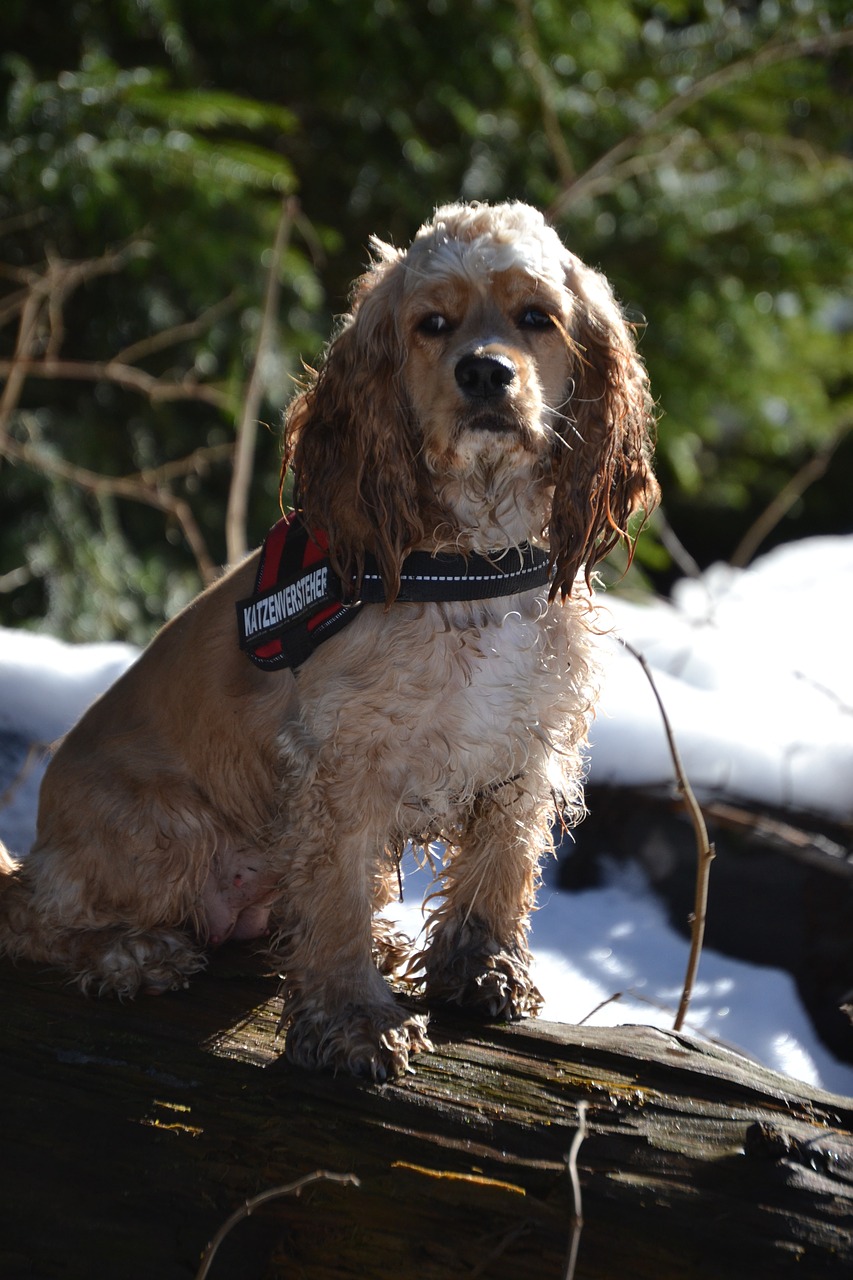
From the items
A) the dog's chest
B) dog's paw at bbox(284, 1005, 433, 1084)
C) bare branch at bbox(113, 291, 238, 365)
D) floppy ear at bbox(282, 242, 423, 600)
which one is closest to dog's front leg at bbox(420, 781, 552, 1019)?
the dog's chest

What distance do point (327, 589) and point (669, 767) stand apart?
1.80 meters

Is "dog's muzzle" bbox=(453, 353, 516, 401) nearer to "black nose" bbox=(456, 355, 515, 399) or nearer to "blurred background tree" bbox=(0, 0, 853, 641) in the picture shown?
"black nose" bbox=(456, 355, 515, 399)

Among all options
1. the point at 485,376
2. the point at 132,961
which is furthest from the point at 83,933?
the point at 485,376

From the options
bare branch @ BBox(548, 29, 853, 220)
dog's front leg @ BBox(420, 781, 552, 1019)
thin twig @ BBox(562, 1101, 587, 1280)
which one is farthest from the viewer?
bare branch @ BBox(548, 29, 853, 220)

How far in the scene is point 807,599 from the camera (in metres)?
6.09

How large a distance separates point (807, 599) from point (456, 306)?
3913 mm

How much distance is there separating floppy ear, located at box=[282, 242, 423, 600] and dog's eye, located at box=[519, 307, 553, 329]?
280 mm

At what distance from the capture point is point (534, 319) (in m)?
2.71

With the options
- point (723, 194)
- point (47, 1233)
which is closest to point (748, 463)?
point (723, 194)

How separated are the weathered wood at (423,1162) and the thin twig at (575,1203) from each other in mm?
29

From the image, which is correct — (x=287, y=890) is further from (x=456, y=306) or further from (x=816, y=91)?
(x=816, y=91)

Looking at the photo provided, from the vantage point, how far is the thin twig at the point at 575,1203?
184 centimetres

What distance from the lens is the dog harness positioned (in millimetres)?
2705

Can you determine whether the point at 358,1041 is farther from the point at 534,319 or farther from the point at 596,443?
the point at 534,319
